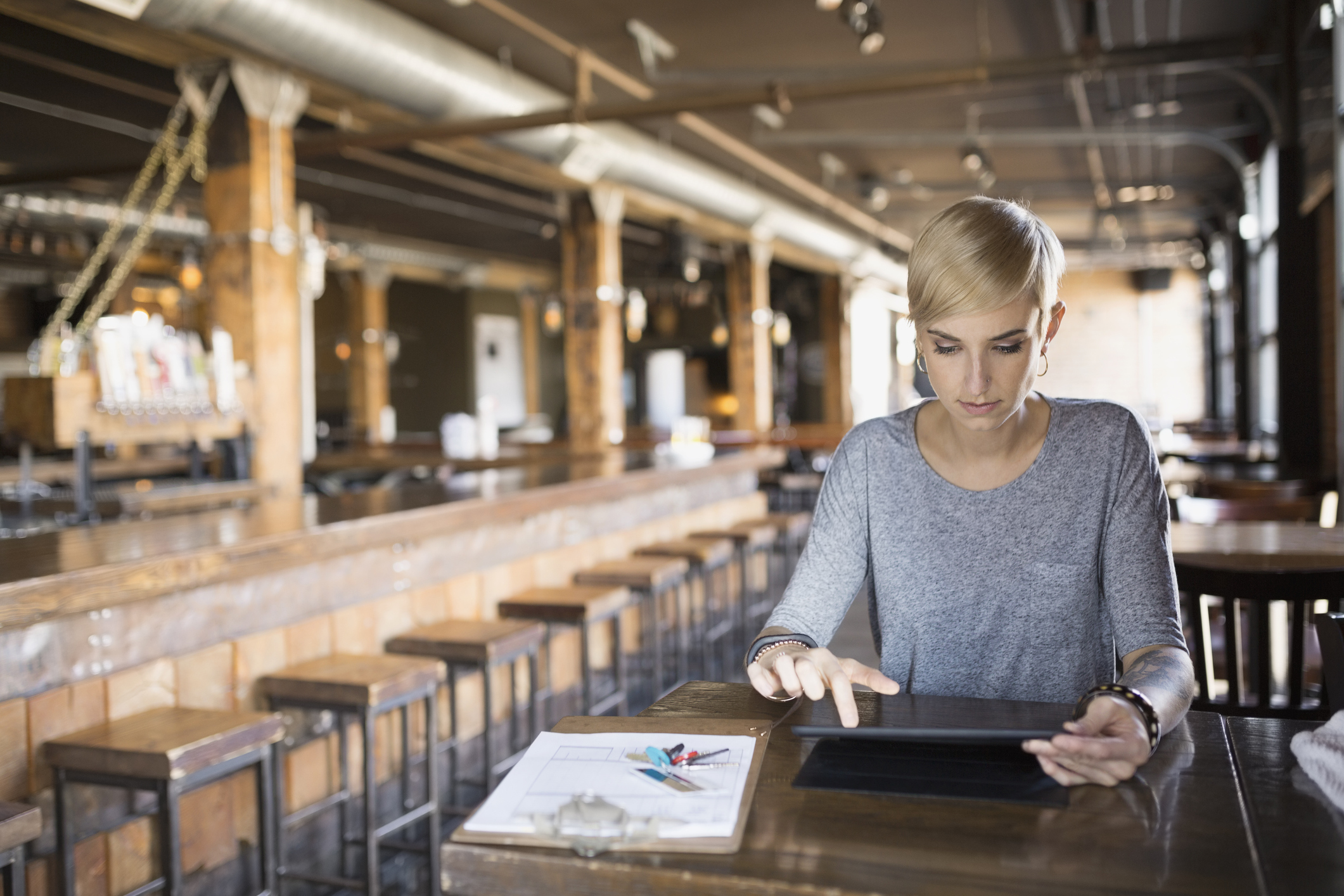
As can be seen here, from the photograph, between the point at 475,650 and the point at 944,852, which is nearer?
the point at 944,852

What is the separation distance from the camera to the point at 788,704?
1.33m

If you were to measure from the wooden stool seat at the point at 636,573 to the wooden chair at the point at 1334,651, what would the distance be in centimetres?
292

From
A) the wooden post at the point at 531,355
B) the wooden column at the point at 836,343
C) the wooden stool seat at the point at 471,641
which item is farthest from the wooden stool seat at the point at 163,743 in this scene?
the wooden post at the point at 531,355

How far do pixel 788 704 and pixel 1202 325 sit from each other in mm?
16522

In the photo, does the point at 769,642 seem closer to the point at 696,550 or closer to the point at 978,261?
the point at 978,261

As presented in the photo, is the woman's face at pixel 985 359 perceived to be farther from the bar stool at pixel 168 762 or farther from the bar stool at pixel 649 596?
the bar stool at pixel 649 596

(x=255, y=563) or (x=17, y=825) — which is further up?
(x=255, y=563)

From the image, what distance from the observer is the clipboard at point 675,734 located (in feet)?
2.99

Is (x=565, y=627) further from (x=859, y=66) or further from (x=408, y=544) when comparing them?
(x=859, y=66)

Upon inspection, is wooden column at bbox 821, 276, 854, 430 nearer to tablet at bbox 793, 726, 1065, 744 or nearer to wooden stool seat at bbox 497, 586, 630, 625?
wooden stool seat at bbox 497, 586, 630, 625

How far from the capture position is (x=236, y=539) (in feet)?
8.29

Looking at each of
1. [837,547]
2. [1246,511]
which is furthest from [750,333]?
[837,547]

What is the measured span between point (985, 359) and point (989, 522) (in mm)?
242

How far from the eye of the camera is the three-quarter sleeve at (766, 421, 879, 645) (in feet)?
4.93
